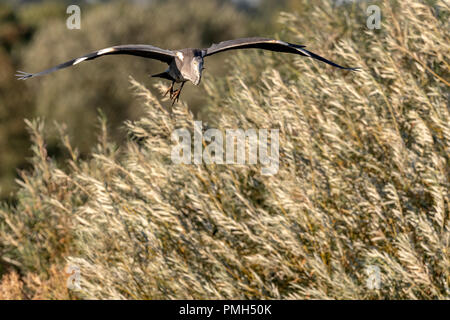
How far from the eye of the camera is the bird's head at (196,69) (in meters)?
2.46

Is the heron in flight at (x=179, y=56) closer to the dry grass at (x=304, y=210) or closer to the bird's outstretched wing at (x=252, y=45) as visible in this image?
the bird's outstretched wing at (x=252, y=45)

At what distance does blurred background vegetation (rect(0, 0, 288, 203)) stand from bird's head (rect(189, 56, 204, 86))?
12535 mm

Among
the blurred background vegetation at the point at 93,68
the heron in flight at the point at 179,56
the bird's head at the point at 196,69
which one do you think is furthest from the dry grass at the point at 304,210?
the blurred background vegetation at the point at 93,68

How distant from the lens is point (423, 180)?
5.32 meters

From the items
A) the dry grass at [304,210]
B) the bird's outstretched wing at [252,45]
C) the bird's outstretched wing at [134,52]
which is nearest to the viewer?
the bird's outstretched wing at [134,52]

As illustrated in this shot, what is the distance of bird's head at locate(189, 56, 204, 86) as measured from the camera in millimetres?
2464

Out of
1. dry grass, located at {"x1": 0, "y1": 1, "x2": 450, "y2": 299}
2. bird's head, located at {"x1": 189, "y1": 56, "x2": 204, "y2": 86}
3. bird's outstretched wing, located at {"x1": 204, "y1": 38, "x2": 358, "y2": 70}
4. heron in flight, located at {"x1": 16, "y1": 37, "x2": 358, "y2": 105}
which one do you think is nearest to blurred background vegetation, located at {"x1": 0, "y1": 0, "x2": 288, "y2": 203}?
dry grass, located at {"x1": 0, "y1": 1, "x2": 450, "y2": 299}

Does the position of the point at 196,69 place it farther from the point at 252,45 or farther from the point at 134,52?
the point at 252,45

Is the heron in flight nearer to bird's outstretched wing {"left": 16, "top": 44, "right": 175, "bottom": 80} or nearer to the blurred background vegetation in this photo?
bird's outstretched wing {"left": 16, "top": 44, "right": 175, "bottom": 80}

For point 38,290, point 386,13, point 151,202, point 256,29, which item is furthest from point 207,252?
point 256,29

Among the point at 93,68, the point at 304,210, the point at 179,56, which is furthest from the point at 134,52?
the point at 93,68

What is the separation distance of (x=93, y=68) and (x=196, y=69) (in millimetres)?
16116

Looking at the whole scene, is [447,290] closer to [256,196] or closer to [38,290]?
[256,196]

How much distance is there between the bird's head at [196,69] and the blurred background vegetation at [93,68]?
12.5 m
